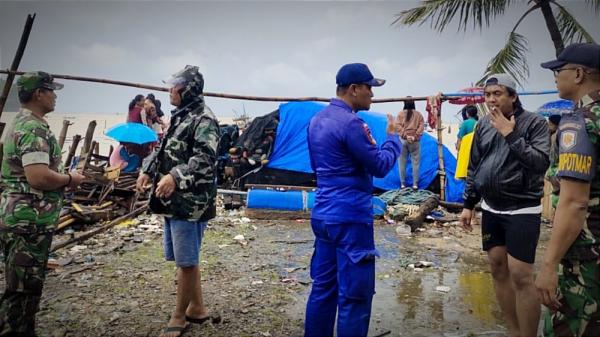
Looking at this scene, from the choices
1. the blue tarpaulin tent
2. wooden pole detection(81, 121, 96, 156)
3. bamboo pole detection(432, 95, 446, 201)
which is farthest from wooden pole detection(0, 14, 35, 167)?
bamboo pole detection(432, 95, 446, 201)

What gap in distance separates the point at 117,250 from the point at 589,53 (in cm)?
541

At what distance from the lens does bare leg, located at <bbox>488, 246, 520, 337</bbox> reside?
2.96 meters

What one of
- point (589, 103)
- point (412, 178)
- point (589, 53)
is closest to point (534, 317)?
point (589, 103)

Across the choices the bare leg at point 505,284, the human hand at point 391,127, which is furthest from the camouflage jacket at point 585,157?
the human hand at point 391,127

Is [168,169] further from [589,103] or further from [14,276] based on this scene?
[589,103]

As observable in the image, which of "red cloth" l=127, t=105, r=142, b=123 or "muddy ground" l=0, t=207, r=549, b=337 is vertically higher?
"red cloth" l=127, t=105, r=142, b=123

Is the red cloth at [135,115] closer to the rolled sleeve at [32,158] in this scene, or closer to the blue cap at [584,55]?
the rolled sleeve at [32,158]

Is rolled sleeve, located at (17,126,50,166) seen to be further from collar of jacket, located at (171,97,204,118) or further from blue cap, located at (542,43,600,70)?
blue cap, located at (542,43,600,70)

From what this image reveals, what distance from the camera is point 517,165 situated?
2.85 meters

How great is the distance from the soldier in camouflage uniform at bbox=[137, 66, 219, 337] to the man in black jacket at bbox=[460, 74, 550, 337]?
2096 millimetres

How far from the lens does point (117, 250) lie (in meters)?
5.40

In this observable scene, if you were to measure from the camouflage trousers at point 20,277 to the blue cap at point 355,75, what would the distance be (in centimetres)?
238

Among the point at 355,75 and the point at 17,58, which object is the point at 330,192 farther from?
the point at 17,58

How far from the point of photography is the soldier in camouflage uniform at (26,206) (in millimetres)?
2795
